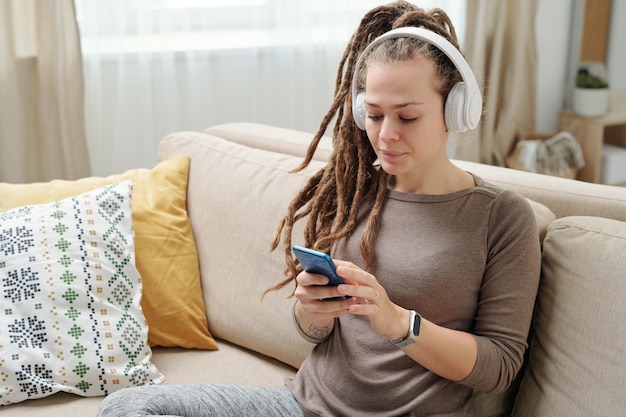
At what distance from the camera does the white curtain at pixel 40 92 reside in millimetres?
2762

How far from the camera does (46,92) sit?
283cm

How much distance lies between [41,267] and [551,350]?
3.39ft

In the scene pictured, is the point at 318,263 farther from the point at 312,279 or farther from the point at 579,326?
the point at 579,326

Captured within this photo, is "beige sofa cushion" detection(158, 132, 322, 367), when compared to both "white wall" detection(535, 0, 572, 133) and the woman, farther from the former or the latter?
"white wall" detection(535, 0, 572, 133)

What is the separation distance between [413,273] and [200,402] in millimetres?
439

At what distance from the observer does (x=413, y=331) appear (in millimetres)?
1269

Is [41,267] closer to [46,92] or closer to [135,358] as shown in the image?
[135,358]

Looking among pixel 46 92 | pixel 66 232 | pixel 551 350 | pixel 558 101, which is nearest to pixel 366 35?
pixel 551 350

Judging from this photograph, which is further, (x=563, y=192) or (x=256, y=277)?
(x=256, y=277)

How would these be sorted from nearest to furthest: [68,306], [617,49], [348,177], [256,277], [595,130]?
[348,177] < [68,306] < [256,277] < [595,130] < [617,49]

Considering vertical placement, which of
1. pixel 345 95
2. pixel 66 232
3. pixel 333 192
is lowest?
pixel 66 232

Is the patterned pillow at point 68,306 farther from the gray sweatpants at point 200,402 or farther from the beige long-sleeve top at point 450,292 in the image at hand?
the beige long-sleeve top at point 450,292

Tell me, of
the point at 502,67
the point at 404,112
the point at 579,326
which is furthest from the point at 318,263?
the point at 502,67

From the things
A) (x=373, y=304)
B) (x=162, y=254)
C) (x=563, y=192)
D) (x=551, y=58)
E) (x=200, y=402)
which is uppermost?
(x=551, y=58)
